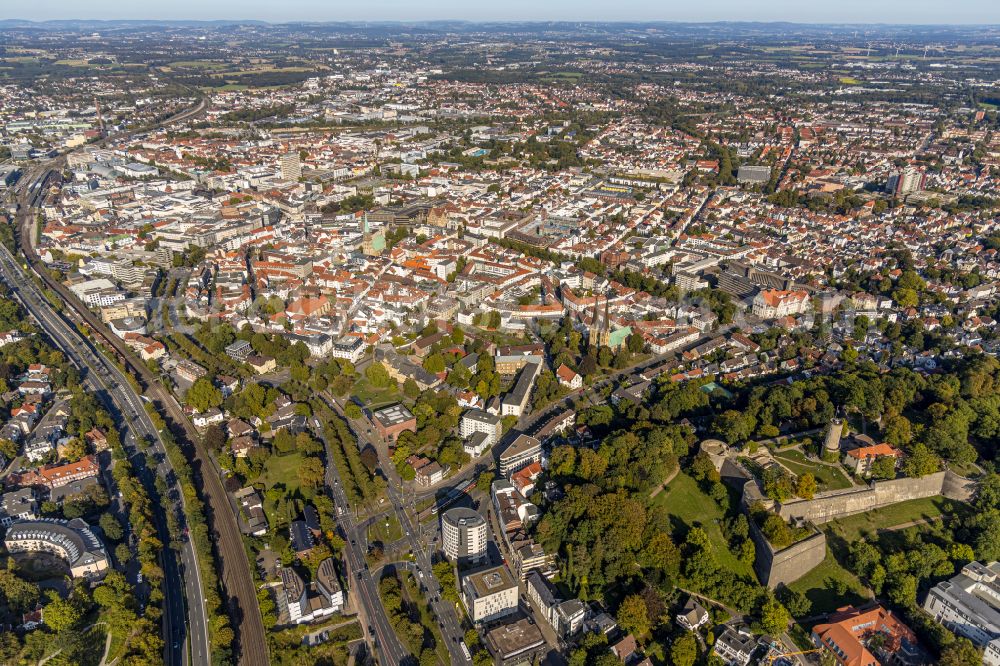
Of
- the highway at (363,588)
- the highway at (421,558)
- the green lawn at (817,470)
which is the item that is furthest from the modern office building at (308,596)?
the green lawn at (817,470)

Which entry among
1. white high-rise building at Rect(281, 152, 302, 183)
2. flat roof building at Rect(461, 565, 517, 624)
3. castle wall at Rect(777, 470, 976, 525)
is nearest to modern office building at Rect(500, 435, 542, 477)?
flat roof building at Rect(461, 565, 517, 624)

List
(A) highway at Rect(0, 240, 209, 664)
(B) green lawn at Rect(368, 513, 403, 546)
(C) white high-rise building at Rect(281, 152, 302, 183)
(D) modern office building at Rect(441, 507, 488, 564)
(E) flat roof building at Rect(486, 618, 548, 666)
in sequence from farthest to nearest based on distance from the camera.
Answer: (C) white high-rise building at Rect(281, 152, 302, 183)
(B) green lawn at Rect(368, 513, 403, 546)
(D) modern office building at Rect(441, 507, 488, 564)
(A) highway at Rect(0, 240, 209, 664)
(E) flat roof building at Rect(486, 618, 548, 666)

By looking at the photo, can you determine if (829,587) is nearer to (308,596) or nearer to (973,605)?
(973,605)

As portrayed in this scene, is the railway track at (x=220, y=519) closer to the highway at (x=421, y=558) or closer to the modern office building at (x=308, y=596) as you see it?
the modern office building at (x=308, y=596)

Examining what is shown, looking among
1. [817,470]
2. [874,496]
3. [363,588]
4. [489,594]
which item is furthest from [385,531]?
[874,496]

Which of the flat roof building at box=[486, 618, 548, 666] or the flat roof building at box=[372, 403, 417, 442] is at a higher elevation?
the flat roof building at box=[372, 403, 417, 442]

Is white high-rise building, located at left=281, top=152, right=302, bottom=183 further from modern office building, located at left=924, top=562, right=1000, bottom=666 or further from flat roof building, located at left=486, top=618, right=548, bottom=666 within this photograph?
modern office building, located at left=924, top=562, right=1000, bottom=666

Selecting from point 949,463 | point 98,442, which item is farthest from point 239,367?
point 949,463

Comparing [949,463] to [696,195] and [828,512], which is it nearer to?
[828,512]
